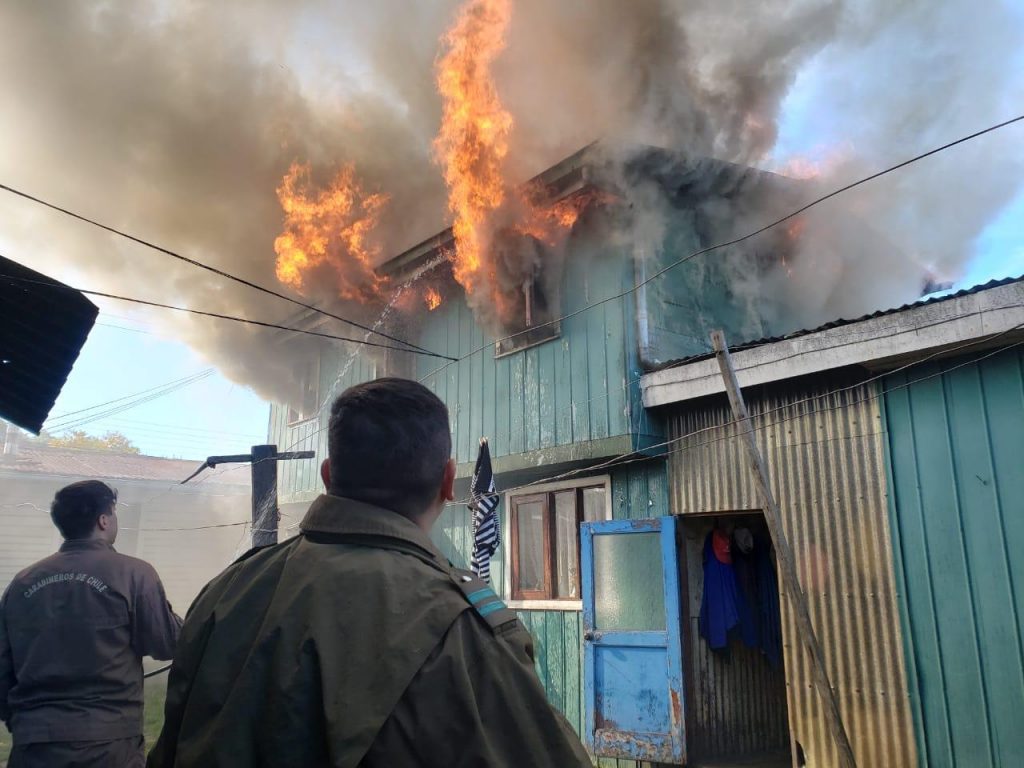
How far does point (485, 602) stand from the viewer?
1355mm

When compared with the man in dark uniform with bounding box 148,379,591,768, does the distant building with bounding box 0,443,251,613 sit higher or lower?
higher

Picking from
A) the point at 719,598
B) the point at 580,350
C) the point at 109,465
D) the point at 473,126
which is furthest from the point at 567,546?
the point at 109,465

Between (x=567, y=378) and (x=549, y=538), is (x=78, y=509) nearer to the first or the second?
(x=567, y=378)

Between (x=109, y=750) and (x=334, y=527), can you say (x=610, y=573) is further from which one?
(x=334, y=527)

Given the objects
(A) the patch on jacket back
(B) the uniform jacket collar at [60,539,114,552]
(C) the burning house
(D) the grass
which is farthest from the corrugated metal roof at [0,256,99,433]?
(C) the burning house

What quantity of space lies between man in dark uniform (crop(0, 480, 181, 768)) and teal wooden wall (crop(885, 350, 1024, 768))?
5.17 metres

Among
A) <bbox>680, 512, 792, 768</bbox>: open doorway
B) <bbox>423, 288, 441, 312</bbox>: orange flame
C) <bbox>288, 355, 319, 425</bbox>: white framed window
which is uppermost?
<bbox>423, 288, 441, 312</bbox>: orange flame

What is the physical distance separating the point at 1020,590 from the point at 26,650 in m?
5.99

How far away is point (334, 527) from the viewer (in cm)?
145

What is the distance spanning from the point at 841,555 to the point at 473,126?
20.1 ft

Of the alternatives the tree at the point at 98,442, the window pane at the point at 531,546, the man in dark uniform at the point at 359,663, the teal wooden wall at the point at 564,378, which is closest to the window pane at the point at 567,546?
the window pane at the point at 531,546

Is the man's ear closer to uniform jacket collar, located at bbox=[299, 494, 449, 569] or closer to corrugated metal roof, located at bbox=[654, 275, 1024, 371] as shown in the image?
uniform jacket collar, located at bbox=[299, 494, 449, 569]

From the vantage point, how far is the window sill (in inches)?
319

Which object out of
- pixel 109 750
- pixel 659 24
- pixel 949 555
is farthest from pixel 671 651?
pixel 659 24
